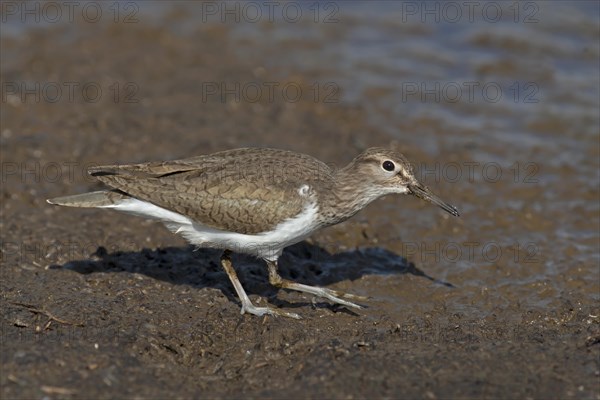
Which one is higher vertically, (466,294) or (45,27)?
(45,27)

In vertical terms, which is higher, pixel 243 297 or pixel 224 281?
pixel 243 297

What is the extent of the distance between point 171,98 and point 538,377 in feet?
27.6

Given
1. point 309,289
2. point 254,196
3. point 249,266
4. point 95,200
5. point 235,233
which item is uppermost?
point 254,196

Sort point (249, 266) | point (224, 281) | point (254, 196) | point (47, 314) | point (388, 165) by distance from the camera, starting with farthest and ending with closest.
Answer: point (249, 266) < point (224, 281) < point (388, 165) < point (254, 196) < point (47, 314)

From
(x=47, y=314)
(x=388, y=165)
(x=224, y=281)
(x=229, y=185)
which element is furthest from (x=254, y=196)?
(x=47, y=314)

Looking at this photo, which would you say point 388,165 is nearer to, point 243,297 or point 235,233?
point 235,233

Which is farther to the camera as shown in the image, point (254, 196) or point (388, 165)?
point (388, 165)

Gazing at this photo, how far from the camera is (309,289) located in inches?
361

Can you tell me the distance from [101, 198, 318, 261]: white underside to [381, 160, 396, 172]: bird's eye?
915mm

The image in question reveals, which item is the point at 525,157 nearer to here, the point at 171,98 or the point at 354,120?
the point at 354,120

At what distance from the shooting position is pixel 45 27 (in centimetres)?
1592

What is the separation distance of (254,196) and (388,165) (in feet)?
4.84

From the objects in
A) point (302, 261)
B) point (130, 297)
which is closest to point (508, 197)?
point (302, 261)

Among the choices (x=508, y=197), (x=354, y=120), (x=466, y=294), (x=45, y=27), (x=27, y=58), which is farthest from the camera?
(x=45, y=27)
